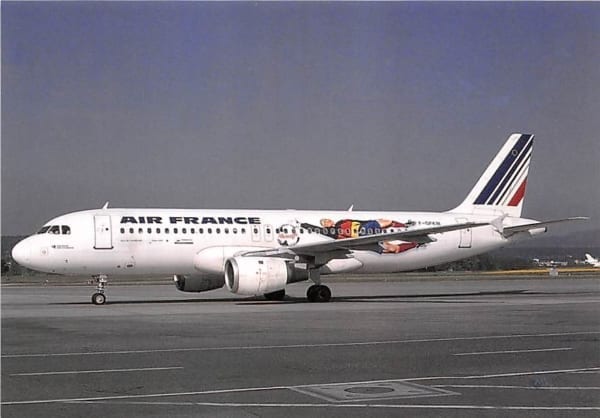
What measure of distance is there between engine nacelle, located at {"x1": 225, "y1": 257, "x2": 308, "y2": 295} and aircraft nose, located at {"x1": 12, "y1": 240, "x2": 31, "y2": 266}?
598cm

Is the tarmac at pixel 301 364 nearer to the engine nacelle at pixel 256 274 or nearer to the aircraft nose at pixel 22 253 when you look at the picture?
the engine nacelle at pixel 256 274

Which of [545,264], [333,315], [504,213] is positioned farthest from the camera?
[545,264]

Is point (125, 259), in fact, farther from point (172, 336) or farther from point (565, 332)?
point (565, 332)

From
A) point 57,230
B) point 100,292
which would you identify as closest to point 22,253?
point 57,230

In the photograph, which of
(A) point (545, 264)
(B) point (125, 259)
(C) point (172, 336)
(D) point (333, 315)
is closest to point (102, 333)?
(C) point (172, 336)

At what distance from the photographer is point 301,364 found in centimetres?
1211

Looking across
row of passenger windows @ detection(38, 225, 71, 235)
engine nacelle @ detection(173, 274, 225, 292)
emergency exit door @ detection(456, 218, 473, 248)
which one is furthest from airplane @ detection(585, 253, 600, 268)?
row of passenger windows @ detection(38, 225, 71, 235)

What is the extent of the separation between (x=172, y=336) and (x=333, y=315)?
6.21 metres

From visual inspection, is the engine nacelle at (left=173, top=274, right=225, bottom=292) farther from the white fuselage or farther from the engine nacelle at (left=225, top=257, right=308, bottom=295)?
the engine nacelle at (left=225, top=257, right=308, bottom=295)

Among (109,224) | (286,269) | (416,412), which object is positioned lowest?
(416,412)

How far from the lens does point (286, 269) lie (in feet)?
86.1

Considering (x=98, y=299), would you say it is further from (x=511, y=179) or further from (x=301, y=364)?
(x=511, y=179)

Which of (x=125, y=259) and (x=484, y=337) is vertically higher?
(x=125, y=259)

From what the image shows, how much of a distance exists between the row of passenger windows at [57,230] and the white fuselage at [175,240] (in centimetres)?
5
